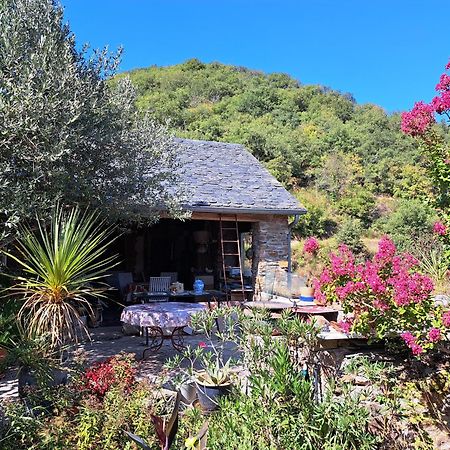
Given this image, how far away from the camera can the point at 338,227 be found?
20.9m

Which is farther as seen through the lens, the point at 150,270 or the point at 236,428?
the point at 150,270

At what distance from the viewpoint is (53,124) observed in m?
5.50

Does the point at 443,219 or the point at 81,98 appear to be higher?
the point at 81,98

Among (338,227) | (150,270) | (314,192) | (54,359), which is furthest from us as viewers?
(314,192)

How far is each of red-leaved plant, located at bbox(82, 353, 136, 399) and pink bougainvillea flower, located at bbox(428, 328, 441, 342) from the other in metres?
2.83

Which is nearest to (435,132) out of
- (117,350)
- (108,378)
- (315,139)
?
(108,378)

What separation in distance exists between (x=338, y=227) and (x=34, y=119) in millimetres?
17539

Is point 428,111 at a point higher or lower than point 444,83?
lower

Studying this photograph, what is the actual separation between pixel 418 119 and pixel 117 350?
6.15 metres

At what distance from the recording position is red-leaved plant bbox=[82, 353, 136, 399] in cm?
420

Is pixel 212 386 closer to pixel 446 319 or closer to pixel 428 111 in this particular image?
pixel 446 319

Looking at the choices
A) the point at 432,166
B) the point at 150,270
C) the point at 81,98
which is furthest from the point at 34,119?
the point at 150,270

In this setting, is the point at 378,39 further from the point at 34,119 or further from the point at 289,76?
the point at 289,76

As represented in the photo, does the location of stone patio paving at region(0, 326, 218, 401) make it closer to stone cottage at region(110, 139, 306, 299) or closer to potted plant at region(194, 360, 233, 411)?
potted plant at region(194, 360, 233, 411)
